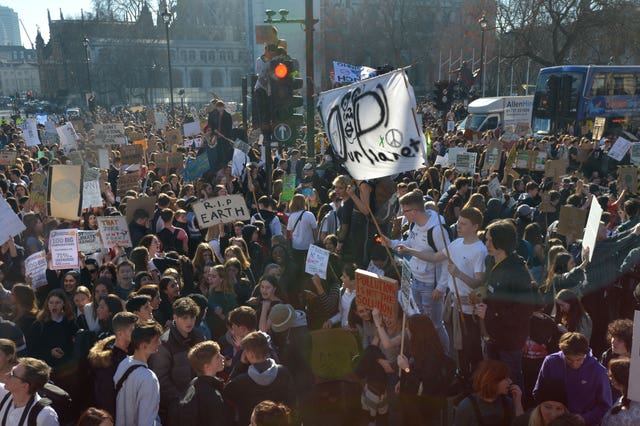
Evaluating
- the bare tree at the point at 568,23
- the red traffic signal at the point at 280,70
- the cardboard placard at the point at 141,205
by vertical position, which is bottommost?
the cardboard placard at the point at 141,205

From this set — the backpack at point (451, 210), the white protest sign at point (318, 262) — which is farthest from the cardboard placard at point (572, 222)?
the white protest sign at point (318, 262)

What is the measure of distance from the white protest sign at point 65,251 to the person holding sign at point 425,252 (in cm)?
343

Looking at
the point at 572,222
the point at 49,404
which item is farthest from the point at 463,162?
the point at 49,404

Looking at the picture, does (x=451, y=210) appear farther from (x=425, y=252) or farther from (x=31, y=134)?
(x=31, y=134)

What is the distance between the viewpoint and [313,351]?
5.16 meters

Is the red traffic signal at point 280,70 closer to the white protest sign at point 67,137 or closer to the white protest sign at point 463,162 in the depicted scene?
the white protest sign at point 463,162

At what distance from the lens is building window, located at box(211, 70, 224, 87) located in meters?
98.8

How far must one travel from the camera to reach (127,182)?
1161cm

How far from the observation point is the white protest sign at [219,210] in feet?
26.5

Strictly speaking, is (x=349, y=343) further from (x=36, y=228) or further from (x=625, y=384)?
(x=36, y=228)

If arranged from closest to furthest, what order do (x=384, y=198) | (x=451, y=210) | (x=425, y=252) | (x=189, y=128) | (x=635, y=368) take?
(x=635, y=368)
(x=425, y=252)
(x=384, y=198)
(x=451, y=210)
(x=189, y=128)

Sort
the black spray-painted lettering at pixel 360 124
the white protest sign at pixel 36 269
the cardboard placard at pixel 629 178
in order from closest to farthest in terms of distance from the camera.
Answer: the black spray-painted lettering at pixel 360 124
the white protest sign at pixel 36 269
the cardboard placard at pixel 629 178

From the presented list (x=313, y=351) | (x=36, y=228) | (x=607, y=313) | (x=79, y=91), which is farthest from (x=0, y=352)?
(x=79, y=91)

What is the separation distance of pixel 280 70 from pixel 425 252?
18.3 ft
